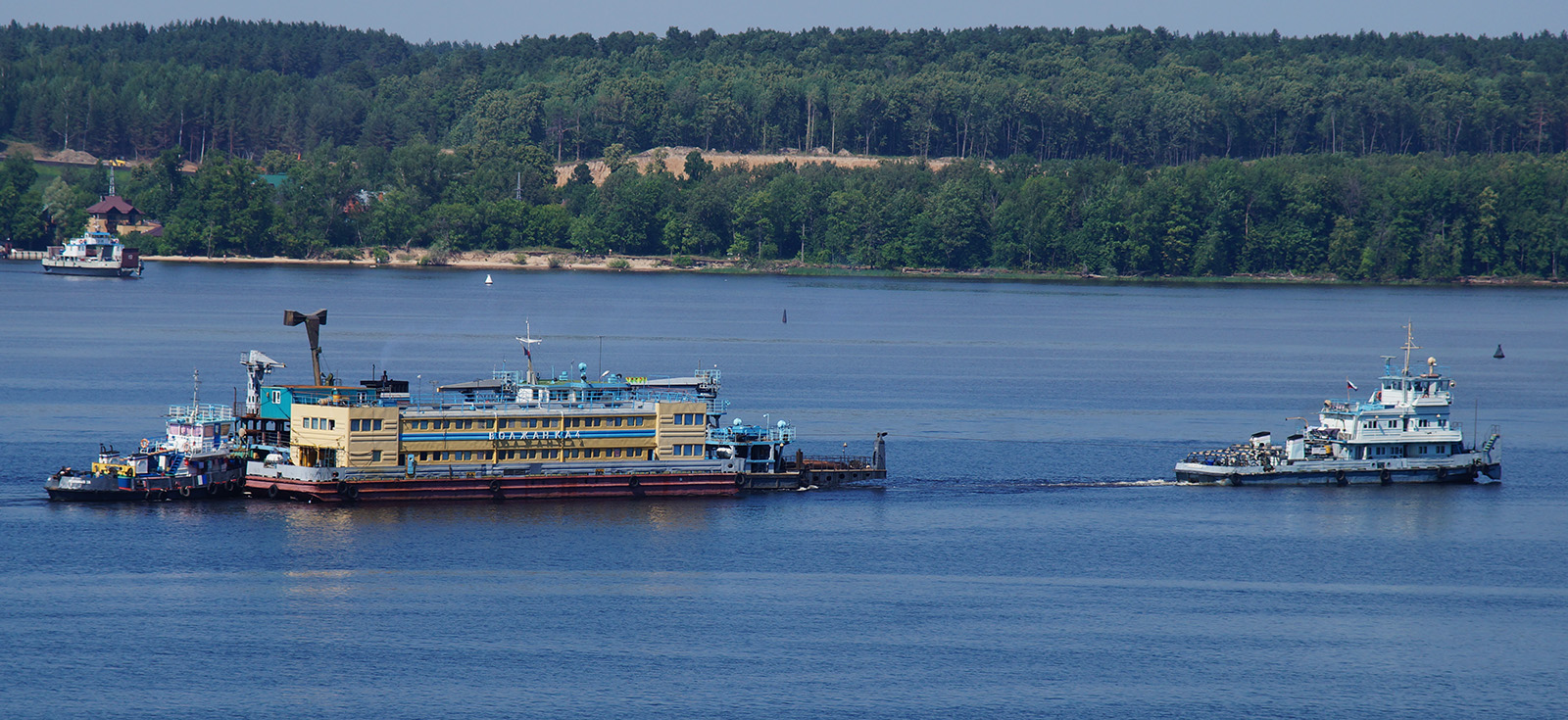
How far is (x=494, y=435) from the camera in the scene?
8875 centimetres

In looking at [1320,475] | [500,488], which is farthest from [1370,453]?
[500,488]

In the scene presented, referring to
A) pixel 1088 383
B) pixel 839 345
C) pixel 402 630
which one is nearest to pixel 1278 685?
pixel 402 630

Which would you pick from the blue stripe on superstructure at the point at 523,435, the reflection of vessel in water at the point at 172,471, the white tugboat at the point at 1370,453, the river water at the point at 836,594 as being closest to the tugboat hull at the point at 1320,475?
the white tugboat at the point at 1370,453

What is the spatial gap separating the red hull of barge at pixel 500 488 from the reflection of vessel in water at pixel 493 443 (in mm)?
51

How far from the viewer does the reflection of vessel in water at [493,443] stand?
8631 cm

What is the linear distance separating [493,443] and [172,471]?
639 inches

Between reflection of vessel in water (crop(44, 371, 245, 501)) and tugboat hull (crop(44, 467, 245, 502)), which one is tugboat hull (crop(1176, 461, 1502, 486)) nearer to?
tugboat hull (crop(44, 467, 245, 502))

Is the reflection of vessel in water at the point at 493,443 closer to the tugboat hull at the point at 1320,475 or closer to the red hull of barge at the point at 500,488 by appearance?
the red hull of barge at the point at 500,488

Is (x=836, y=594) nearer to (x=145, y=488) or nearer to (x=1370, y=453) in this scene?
(x=145, y=488)

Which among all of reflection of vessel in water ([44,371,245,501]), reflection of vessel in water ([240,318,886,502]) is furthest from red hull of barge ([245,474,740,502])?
reflection of vessel in water ([44,371,245,501])

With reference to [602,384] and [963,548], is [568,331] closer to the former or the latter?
[602,384]

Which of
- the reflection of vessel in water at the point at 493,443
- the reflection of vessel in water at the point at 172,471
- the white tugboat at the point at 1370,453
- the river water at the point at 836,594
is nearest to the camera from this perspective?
the river water at the point at 836,594

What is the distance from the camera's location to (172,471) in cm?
8806

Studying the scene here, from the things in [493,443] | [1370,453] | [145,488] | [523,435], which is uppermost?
[523,435]
